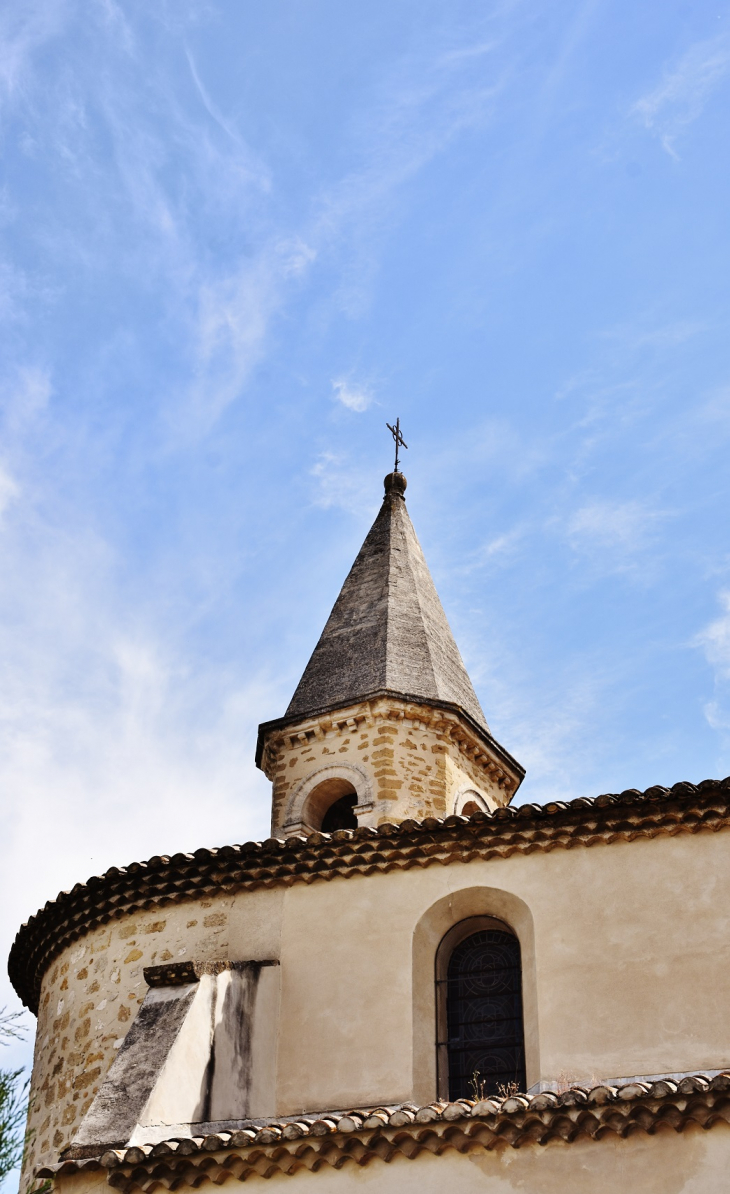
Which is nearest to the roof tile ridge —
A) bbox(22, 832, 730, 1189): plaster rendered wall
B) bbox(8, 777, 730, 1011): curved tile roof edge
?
bbox(22, 832, 730, 1189): plaster rendered wall

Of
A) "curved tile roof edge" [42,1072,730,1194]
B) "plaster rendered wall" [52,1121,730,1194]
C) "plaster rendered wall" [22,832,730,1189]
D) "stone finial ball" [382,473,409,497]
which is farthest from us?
"stone finial ball" [382,473,409,497]

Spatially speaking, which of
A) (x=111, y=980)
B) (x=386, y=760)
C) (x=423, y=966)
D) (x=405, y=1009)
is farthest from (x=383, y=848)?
(x=386, y=760)

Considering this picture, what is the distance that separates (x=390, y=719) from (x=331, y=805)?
137cm

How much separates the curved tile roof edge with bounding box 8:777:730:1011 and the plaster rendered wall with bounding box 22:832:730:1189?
0.13m

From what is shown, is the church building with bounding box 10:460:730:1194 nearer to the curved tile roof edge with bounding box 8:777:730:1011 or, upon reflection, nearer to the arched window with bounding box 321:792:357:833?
the curved tile roof edge with bounding box 8:777:730:1011

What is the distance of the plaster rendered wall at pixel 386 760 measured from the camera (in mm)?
16031

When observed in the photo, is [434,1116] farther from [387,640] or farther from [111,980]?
[387,640]

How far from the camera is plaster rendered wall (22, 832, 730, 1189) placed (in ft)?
34.9

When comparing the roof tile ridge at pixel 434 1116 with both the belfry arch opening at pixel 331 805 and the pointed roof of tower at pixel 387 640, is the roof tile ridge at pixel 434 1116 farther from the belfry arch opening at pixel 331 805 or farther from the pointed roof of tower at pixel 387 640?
the pointed roof of tower at pixel 387 640

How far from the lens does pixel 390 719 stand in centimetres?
1666

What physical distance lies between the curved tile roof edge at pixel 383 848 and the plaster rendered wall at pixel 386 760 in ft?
11.2

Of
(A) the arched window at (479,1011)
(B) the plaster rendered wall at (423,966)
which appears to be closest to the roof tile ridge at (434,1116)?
(B) the plaster rendered wall at (423,966)

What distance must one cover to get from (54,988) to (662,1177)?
23.3 ft

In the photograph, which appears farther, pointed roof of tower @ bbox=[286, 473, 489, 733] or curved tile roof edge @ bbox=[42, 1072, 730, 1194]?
pointed roof of tower @ bbox=[286, 473, 489, 733]
